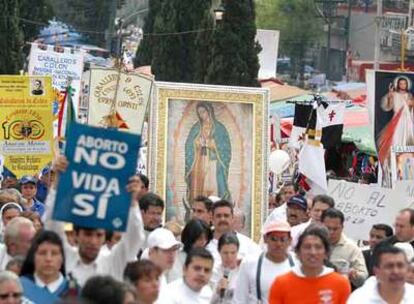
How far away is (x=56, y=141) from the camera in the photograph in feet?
68.8

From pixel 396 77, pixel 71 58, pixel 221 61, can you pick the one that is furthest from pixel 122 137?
Result: pixel 221 61

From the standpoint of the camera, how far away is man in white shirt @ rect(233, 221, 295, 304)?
37.8ft

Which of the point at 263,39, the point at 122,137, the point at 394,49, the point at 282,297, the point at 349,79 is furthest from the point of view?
the point at 349,79

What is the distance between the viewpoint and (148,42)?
54.2 meters

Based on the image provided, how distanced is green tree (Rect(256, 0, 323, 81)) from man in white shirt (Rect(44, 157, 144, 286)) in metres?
90.0

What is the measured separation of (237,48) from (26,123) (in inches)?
886

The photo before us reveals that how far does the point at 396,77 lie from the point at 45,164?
14.0 ft

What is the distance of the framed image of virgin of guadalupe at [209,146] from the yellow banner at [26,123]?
4.50 ft

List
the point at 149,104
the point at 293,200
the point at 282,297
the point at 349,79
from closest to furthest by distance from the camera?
the point at 282,297, the point at 293,200, the point at 149,104, the point at 349,79

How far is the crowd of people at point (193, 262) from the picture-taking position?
9.74m

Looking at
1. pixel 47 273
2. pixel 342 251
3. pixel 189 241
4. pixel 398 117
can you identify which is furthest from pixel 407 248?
pixel 398 117

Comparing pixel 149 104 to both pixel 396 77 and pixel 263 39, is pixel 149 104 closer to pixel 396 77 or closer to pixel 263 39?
pixel 396 77

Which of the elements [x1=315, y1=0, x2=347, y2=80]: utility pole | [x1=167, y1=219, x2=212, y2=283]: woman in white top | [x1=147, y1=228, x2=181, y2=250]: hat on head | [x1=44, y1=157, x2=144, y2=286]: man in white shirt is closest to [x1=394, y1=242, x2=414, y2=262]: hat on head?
[x1=167, y1=219, x2=212, y2=283]: woman in white top

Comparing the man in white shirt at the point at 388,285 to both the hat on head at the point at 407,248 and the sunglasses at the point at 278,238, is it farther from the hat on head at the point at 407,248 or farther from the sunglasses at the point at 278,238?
the hat on head at the point at 407,248
